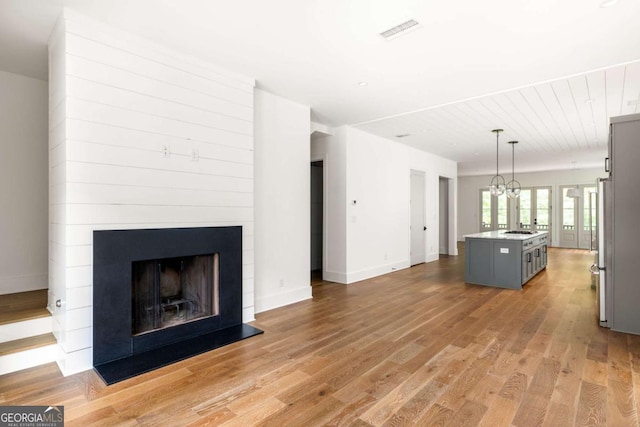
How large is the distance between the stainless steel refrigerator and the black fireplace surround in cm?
392

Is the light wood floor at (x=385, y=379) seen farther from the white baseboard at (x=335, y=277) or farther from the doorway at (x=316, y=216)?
the doorway at (x=316, y=216)

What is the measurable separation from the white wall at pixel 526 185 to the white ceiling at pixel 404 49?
7.65m

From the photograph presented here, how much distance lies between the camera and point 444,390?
249 cm

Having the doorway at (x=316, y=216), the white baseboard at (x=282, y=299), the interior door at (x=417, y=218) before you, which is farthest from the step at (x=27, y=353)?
the interior door at (x=417, y=218)

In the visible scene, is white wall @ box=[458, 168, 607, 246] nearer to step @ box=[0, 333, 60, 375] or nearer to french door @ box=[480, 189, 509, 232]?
french door @ box=[480, 189, 509, 232]

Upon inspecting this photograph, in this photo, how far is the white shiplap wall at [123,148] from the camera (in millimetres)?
2754

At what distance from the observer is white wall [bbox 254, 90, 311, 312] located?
444 centimetres

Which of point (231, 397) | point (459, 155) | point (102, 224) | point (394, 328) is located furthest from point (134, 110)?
point (459, 155)

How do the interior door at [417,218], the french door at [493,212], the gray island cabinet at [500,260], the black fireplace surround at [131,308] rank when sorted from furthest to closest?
the french door at [493,212], the interior door at [417,218], the gray island cabinet at [500,260], the black fireplace surround at [131,308]

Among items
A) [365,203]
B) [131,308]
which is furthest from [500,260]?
[131,308]

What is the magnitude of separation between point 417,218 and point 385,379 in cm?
634

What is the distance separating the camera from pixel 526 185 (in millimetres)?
12703

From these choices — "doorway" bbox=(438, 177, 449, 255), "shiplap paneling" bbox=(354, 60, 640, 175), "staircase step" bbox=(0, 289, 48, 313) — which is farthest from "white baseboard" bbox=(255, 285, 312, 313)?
"doorway" bbox=(438, 177, 449, 255)

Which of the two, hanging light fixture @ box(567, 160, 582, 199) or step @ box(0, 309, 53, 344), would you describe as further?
hanging light fixture @ box(567, 160, 582, 199)
